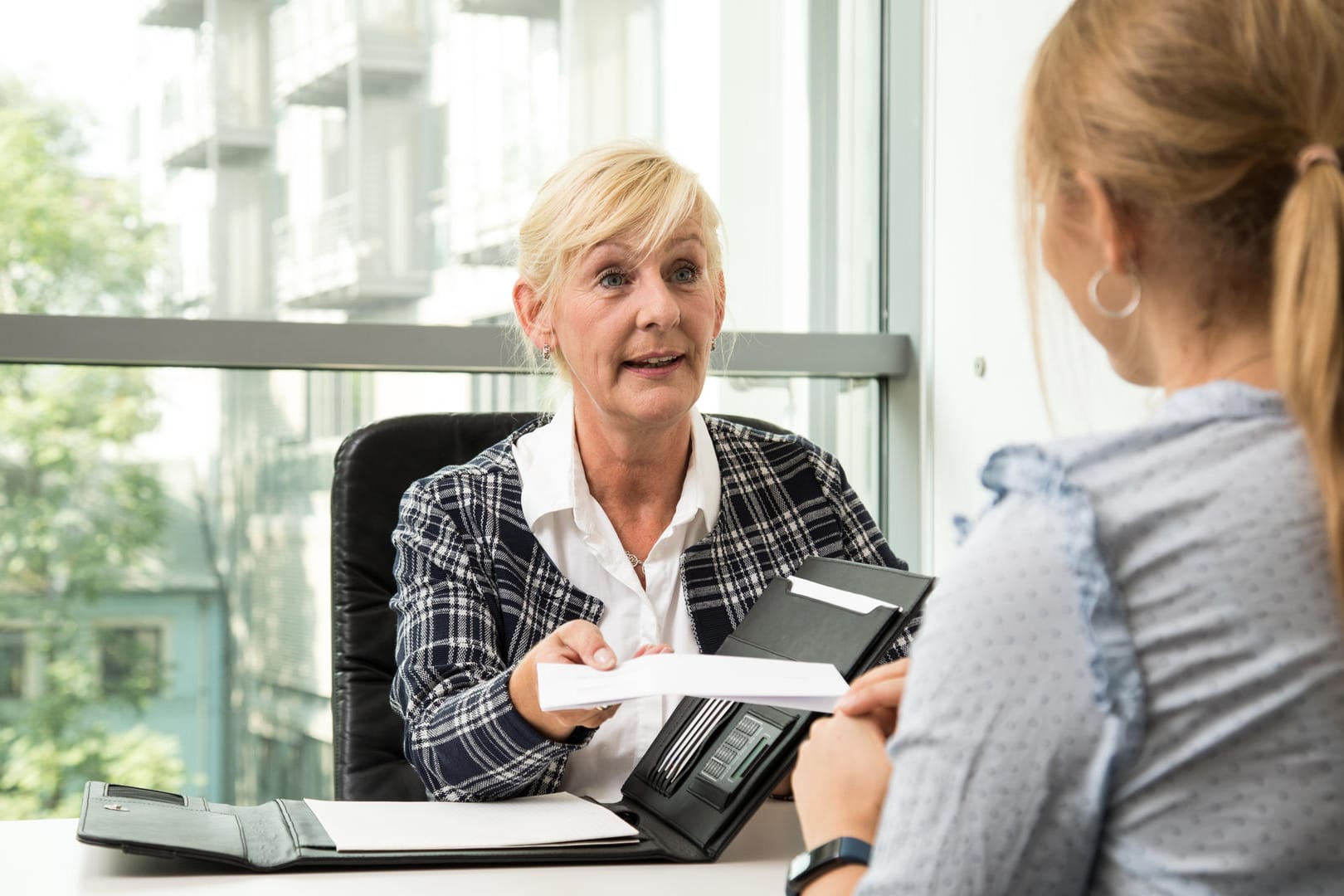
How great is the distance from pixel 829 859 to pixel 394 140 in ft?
7.58

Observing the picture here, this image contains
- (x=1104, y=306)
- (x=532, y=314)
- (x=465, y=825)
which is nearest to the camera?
(x=1104, y=306)

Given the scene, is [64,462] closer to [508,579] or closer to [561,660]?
[508,579]

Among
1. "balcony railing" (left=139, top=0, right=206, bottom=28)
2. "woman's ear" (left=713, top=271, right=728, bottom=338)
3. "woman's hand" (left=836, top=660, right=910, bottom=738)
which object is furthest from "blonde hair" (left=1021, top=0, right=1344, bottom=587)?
"balcony railing" (left=139, top=0, right=206, bottom=28)

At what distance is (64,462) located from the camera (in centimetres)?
254

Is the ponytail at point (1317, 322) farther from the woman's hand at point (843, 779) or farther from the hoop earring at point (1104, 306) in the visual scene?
the woman's hand at point (843, 779)

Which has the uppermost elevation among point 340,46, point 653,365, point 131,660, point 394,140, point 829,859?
point 340,46

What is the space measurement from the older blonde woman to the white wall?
3.03 ft

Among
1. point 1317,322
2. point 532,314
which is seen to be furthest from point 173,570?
point 1317,322

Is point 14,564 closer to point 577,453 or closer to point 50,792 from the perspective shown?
point 50,792

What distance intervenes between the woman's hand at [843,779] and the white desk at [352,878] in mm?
251

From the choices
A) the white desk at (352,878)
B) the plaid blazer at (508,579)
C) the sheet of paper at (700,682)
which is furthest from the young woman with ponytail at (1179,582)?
the plaid blazer at (508,579)

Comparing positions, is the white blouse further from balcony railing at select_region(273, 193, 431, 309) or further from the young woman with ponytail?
balcony railing at select_region(273, 193, 431, 309)

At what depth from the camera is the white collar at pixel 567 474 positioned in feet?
5.30

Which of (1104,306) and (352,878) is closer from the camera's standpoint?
(1104,306)
